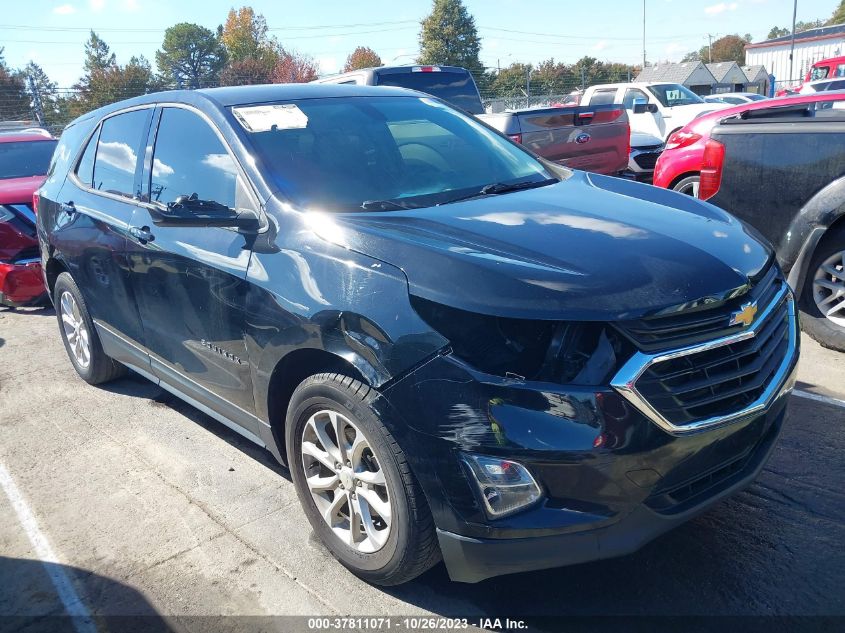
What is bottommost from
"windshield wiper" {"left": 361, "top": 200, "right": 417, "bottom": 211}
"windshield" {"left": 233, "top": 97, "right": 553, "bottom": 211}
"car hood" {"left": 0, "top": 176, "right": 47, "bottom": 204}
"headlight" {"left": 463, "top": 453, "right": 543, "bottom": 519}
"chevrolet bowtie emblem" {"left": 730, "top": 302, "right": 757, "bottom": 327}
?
"headlight" {"left": 463, "top": 453, "right": 543, "bottom": 519}

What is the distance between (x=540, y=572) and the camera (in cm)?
289

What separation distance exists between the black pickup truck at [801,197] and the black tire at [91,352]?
14.8 ft

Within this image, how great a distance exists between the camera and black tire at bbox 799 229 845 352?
479 centimetres

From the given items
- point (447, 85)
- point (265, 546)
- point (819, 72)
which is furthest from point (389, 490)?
point (819, 72)

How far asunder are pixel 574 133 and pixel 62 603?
24.0ft

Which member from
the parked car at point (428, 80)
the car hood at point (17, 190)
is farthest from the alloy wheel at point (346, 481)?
the parked car at point (428, 80)

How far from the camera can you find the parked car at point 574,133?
845 cm

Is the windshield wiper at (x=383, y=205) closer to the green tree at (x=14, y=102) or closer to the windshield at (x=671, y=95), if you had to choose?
the windshield at (x=671, y=95)

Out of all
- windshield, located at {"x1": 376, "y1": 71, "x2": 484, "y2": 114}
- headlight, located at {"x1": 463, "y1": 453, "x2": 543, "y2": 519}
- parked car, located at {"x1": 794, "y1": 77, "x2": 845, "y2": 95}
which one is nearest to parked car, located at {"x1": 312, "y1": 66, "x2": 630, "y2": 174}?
windshield, located at {"x1": 376, "y1": 71, "x2": 484, "y2": 114}

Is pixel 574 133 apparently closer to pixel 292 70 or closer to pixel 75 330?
pixel 75 330

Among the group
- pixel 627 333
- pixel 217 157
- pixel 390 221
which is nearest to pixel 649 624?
pixel 627 333

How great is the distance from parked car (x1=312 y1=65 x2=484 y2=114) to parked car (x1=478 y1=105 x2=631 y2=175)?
171cm

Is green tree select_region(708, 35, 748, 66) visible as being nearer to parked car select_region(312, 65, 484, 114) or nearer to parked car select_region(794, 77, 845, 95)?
parked car select_region(794, 77, 845, 95)

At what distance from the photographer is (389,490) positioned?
2.57 metres
